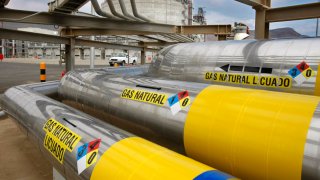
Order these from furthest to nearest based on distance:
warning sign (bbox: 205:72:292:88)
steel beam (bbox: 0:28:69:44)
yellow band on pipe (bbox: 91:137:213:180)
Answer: steel beam (bbox: 0:28:69:44)
warning sign (bbox: 205:72:292:88)
yellow band on pipe (bbox: 91:137:213:180)

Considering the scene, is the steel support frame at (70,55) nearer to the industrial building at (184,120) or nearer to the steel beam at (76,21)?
the steel beam at (76,21)

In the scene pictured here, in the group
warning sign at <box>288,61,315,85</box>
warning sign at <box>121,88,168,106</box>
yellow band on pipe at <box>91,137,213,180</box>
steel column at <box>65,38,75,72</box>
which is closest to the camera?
yellow band on pipe at <box>91,137,213,180</box>

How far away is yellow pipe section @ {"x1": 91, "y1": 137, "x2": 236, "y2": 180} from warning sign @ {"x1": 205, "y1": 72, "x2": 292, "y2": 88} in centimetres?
300

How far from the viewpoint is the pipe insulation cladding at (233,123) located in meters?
2.56

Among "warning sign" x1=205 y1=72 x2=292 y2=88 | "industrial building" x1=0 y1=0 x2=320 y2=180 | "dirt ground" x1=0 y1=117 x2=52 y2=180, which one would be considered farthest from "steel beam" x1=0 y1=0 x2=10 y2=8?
"warning sign" x1=205 y1=72 x2=292 y2=88

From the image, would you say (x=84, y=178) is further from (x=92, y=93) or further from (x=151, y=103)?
(x=92, y=93)

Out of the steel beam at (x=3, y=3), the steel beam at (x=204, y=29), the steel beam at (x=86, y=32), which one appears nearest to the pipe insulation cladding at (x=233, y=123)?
the steel beam at (x=3, y=3)

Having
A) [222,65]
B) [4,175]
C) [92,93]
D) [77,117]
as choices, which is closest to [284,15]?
[222,65]

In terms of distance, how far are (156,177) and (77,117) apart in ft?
5.60

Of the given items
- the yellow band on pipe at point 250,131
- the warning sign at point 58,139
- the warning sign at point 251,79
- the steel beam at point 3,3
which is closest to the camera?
the yellow band on pipe at point 250,131

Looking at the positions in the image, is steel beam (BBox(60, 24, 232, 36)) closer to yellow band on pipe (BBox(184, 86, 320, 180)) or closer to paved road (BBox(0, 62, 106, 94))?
paved road (BBox(0, 62, 106, 94))

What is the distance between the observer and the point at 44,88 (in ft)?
22.0

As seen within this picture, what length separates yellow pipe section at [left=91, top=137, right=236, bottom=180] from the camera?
203 centimetres

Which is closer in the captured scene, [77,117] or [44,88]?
[77,117]
